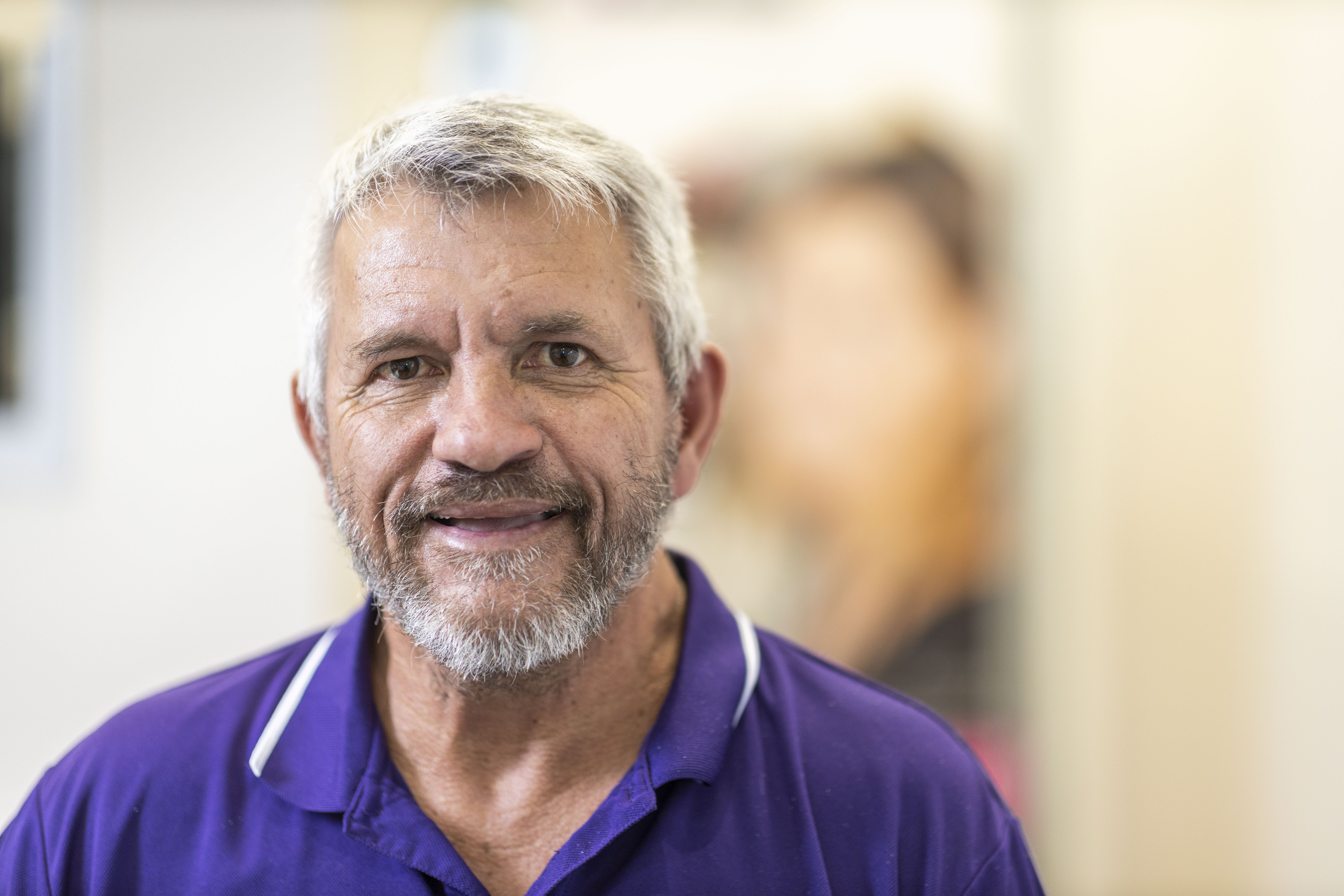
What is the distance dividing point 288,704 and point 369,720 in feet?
0.35

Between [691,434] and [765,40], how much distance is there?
164 centimetres

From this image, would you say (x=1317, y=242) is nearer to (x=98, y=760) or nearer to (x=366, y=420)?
(x=366, y=420)

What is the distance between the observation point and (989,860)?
1.01 m

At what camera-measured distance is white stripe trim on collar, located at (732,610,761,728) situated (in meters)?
1.04

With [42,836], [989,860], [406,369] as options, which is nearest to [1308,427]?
[989,860]

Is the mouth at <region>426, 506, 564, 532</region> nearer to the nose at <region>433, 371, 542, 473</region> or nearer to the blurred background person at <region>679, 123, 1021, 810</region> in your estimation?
the nose at <region>433, 371, 542, 473</region>

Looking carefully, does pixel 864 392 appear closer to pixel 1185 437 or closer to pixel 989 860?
pixel 1185 437

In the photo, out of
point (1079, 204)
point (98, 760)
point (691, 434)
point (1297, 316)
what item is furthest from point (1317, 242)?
point (98, 760)

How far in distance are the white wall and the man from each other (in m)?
1.40

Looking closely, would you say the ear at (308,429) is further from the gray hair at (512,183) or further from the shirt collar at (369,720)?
the shirt collar at (369,720)

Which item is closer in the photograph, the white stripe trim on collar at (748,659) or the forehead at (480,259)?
the forehead at (480,259)

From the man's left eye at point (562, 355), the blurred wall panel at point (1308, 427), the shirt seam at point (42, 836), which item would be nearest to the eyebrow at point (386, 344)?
the man's left eye at point (562, 355)

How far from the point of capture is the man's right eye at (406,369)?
3.15 feet

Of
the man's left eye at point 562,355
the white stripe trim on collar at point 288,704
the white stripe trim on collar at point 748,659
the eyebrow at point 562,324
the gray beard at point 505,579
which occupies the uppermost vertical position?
the eyebrow at point 562,324
